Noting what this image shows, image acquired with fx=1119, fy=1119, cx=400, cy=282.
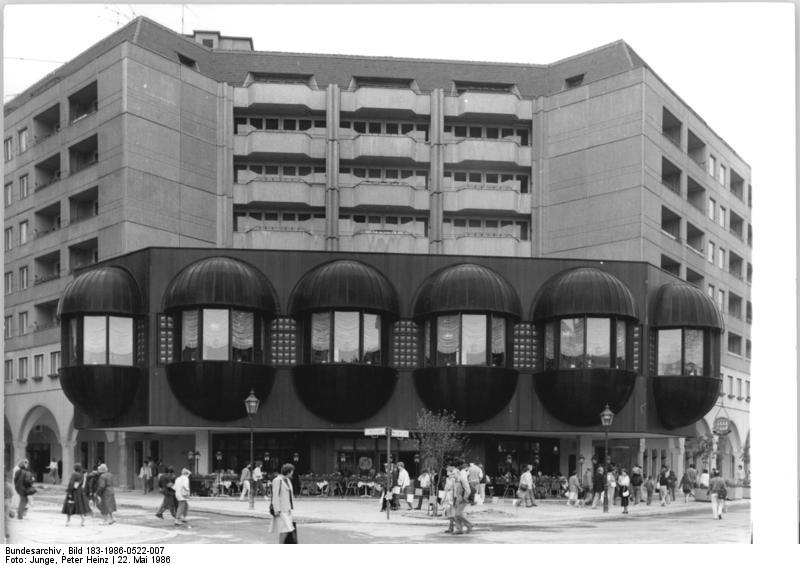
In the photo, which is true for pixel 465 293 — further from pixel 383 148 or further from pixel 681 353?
pixel 383 148

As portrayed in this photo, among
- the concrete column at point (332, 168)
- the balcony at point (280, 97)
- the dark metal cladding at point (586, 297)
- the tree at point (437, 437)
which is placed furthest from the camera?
the balcony at point (280, 97)

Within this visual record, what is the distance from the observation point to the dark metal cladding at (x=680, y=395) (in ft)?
174

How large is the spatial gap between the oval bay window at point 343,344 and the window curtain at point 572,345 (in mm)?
7894

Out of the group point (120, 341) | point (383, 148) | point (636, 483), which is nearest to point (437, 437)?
point (636, 483)

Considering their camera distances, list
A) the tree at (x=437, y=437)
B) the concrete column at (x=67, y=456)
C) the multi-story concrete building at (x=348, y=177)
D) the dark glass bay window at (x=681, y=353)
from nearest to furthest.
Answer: the tree at (x=437, y=437), the dark glass bay window at (x=681, y=353), the multi-story concrete building at (x=348, y=177), the concrete column at (x=67, y=456)

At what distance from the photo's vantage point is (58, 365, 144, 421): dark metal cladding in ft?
165

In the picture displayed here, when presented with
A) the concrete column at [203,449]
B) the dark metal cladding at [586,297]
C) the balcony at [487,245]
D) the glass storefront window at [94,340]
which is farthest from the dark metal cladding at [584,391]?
the balcony at [487,245]

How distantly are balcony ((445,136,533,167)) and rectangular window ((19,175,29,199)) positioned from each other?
92.8ft

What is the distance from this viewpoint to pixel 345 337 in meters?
50.7

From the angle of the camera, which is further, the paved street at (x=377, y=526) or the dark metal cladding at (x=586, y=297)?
the dark metal cladding at (x=586, y=297)

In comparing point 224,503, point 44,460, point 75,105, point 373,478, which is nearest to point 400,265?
point 373,478

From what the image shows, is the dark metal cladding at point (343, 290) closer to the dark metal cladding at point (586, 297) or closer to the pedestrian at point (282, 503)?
the dark metal cladding at point (586, 297)

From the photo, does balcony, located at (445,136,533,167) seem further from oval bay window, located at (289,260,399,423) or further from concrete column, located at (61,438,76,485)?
concrete column, located at (61,438,76,485)

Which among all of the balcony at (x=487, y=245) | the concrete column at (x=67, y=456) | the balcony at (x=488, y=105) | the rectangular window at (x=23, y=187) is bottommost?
the concrete column at (x=67, y=456)
